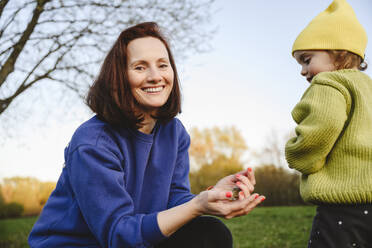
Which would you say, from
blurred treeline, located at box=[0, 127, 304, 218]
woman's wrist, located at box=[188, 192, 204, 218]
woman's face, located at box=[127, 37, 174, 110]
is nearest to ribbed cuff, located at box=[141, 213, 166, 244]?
woman's wrist, located at box=[188, 192, 204, 218]

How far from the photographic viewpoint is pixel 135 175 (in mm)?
1900

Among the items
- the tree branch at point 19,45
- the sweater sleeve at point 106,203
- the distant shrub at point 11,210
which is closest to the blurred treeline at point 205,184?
the distant shrub at point 11,210

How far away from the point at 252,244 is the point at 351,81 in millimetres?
4238

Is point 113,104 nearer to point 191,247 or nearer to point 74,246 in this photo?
point 74,246

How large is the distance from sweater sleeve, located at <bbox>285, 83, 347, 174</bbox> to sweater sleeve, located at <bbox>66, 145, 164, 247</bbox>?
35.4 inches

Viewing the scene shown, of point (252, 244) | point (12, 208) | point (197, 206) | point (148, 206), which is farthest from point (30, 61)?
point (12, 208)

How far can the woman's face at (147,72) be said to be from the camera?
199cm

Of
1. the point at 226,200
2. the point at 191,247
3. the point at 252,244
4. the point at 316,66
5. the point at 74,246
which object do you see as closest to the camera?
the point at 226,200

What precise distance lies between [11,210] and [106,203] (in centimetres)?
1722

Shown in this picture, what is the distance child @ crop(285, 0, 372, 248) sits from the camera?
1707mm

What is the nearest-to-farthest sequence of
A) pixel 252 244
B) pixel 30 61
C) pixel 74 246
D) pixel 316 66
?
1. pixel 74 246
2. pixel 316 66
3. pixel 252 244
4. pixel 30 61

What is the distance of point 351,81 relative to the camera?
6.22 feet

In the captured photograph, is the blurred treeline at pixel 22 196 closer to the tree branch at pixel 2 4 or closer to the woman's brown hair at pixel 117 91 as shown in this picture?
the tree branch at pixel 2 4

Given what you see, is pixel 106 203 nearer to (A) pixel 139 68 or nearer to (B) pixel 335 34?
(A) pixel 139 68
